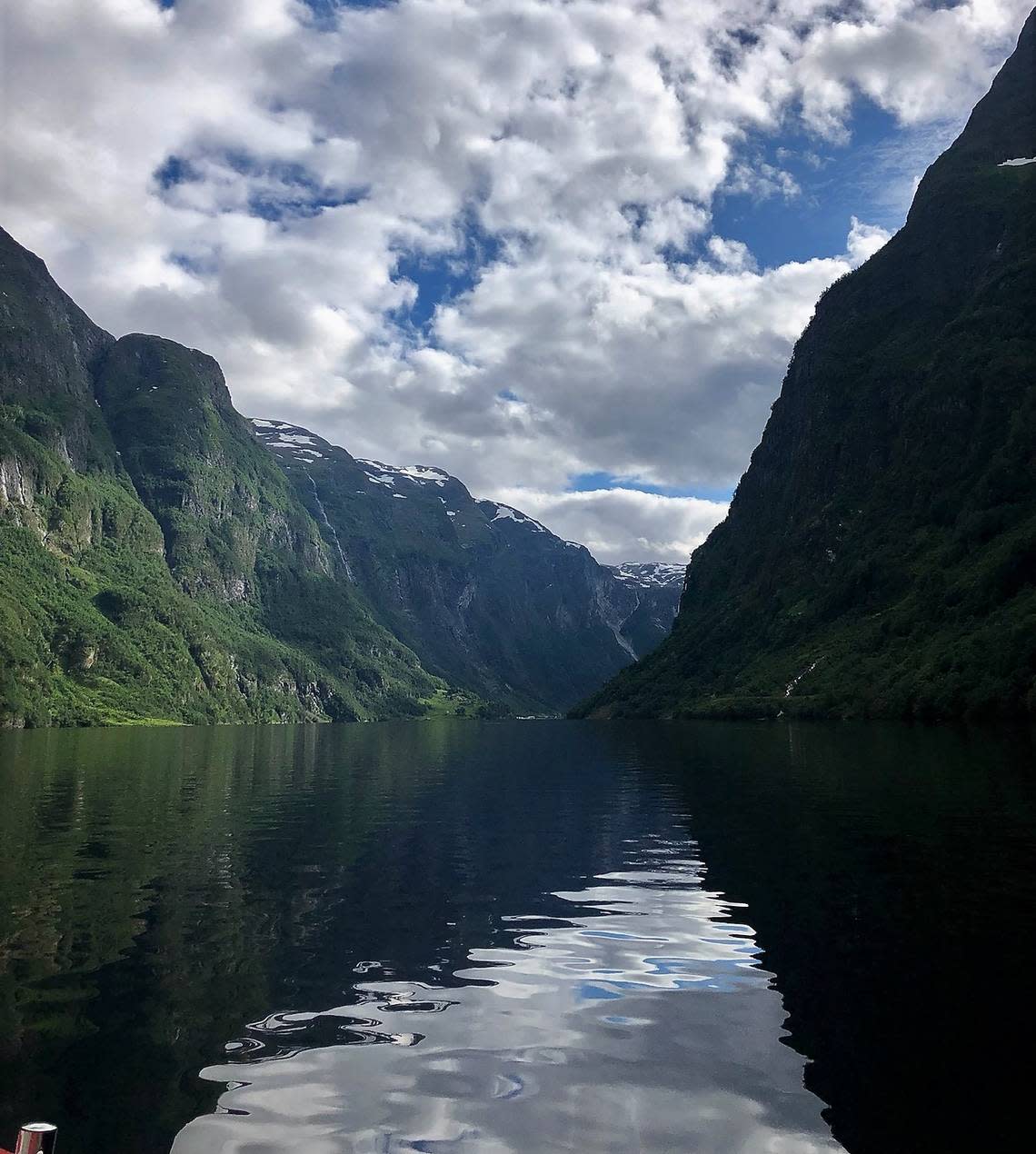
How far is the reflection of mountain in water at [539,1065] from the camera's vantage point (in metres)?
12.4

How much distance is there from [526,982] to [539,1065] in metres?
4.53

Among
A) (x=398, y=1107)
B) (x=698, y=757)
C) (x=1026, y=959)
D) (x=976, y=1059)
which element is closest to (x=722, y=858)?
(x=1026, y=959)

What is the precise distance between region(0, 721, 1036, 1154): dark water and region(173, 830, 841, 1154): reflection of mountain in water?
63mm

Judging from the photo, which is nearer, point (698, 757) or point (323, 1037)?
point (323, 1037)

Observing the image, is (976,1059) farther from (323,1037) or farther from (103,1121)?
(103,1121)

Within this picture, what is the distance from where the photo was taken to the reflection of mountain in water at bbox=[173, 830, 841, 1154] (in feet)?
40.6

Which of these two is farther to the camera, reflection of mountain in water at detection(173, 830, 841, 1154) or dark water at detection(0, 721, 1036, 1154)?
dark water at detection(0, 721, 1036, 1154)

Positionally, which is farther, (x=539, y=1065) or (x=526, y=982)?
(x=526, y=982)

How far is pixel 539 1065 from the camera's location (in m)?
14.8

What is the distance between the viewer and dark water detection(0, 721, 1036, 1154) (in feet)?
42.2

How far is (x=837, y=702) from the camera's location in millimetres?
163000

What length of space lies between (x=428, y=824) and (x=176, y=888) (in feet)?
58.7

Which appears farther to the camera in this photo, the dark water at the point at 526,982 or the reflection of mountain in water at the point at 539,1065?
the dark water at the point at 526,982

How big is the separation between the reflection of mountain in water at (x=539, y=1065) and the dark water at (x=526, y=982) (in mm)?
63
